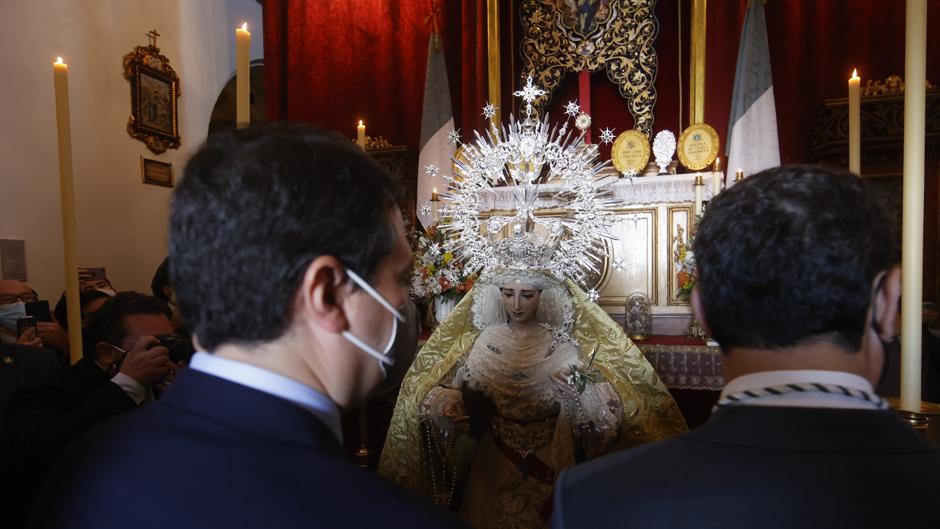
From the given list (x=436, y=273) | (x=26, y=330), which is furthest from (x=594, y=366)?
(x=26, y=330)

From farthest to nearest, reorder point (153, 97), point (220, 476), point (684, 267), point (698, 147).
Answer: point (153, 97) → point (698, 147) → point (684, 267) → point (220, 476)

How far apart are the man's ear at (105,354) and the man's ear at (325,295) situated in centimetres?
157

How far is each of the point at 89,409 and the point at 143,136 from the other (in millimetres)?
4569

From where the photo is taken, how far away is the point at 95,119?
4.90 m

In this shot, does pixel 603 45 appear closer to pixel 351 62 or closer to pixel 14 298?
pixel 351 62

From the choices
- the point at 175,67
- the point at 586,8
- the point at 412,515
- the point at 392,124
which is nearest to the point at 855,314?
the point at 412,515

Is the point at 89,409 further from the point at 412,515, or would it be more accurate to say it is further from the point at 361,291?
the point at 412,515

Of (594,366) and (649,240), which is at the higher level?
(649,240)

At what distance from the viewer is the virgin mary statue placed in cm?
235

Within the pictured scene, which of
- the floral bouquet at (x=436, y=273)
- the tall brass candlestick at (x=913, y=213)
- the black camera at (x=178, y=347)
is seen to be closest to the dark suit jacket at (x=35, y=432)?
the black camera at (x=178, y=347)

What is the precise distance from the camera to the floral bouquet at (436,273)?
10.6 feet

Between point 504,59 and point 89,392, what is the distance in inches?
187

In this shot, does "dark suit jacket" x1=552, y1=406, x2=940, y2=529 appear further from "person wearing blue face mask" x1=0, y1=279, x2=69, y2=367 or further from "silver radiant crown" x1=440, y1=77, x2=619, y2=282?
"person wearing blue face mask" x1=0, y1=279, x2=69, y2=367

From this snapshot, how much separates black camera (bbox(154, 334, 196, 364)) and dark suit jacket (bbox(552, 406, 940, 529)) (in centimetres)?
143
